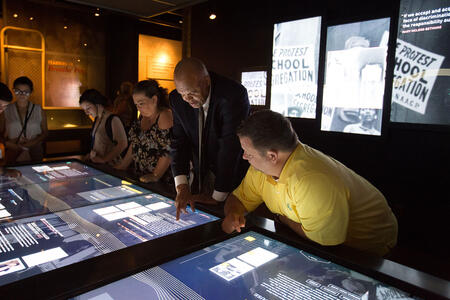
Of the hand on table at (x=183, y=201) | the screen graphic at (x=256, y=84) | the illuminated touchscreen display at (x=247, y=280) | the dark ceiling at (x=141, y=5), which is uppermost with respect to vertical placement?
the dark ceiling at (x=141, y=5)

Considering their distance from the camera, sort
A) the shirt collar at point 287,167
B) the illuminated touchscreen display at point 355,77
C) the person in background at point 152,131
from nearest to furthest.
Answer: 1. the shirt collar at point 287,167
2. the person in background at point 152,131
3. the illuminated touchscreen display at point 355,77

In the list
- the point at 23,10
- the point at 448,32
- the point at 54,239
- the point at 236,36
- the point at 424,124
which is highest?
the point at 23,10

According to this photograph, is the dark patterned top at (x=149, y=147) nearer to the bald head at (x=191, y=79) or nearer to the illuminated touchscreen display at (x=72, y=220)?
the illuminated touchscreen display at (x=72, y=220)

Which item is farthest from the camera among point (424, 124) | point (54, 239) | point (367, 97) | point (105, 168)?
point (367, 97)

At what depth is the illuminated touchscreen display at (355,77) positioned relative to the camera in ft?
11.8

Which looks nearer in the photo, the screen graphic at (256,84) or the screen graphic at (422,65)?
the screen graphic at (422,65)

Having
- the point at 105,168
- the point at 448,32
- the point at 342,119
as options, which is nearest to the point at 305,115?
the point at 342,119

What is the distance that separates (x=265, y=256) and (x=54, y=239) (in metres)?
0.74

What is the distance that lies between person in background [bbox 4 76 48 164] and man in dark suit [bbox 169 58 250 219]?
2.04 m

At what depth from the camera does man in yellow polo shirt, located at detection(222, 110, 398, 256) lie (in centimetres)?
121

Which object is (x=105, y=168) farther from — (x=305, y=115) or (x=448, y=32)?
(x=448, y=32)

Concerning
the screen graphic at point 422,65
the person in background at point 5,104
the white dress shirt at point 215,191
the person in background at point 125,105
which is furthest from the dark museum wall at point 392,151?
the person in background at point 5,104

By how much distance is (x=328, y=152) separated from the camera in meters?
4.13

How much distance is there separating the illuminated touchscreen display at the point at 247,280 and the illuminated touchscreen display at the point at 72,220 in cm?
28
